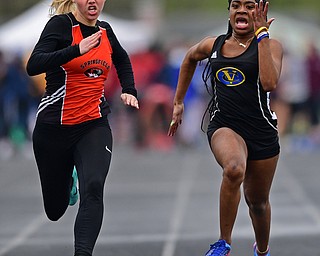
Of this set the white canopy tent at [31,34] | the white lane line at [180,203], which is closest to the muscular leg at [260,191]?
the white lane line at [180,203]

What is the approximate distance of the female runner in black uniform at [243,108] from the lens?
7.84m

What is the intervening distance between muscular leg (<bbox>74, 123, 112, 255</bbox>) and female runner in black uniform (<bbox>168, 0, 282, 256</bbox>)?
33.4 inches

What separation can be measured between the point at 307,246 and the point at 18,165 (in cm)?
1227

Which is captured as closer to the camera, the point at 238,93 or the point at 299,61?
the point at 238,93

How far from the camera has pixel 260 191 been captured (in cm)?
830

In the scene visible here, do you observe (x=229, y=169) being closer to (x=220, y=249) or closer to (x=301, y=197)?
(x=220, y=249)

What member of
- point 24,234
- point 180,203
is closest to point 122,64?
point 24,234

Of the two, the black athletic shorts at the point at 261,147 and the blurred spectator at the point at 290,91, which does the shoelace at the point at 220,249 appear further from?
the blurred spectator at the point at 290,91

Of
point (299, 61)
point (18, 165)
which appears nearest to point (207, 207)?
point (18, 165)

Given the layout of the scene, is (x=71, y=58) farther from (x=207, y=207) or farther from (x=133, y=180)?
(x=133, y=180)

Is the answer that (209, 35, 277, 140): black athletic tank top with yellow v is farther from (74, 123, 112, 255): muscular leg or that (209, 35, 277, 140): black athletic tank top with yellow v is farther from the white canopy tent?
the white canopy tent

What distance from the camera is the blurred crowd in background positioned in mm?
25203

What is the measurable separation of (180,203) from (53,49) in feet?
23.3

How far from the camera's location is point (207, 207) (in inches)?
552
